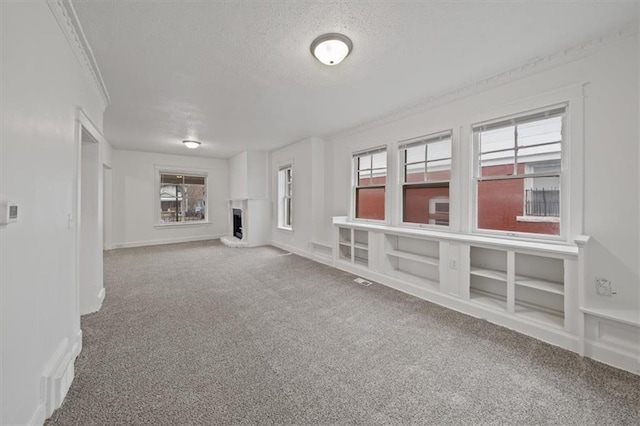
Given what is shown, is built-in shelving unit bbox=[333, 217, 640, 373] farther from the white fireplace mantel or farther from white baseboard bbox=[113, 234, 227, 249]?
white baseboard bbox=[113, 234, 227, 249]

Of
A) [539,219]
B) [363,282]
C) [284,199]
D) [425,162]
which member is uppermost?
[425,162]

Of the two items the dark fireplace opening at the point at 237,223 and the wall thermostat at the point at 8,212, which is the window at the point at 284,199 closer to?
the dark fireplace opening at the point at 237,223

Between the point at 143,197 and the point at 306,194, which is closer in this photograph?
the point at 306,194

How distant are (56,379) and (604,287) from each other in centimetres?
403

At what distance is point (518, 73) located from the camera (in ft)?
8.93

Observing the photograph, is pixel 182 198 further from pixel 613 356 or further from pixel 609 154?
pixel 613 356

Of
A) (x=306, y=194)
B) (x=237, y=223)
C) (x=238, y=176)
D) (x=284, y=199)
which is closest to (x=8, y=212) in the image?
(x=306, y=194)

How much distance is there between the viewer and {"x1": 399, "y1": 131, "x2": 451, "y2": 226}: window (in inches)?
140

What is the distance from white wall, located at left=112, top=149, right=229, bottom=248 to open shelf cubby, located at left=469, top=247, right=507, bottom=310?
7518 mm

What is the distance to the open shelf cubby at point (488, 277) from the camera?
112 inches

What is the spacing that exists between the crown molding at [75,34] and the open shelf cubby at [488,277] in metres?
4.23

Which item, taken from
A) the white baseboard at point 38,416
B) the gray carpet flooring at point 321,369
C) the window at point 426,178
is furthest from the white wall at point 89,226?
the window at point 426,178

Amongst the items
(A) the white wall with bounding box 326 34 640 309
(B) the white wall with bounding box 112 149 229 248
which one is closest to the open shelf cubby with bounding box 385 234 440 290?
(A) the white wall with bounding box 326 34 640 309

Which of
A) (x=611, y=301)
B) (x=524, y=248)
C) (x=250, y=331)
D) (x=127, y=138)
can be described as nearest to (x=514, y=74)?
(x=524, y=248)
